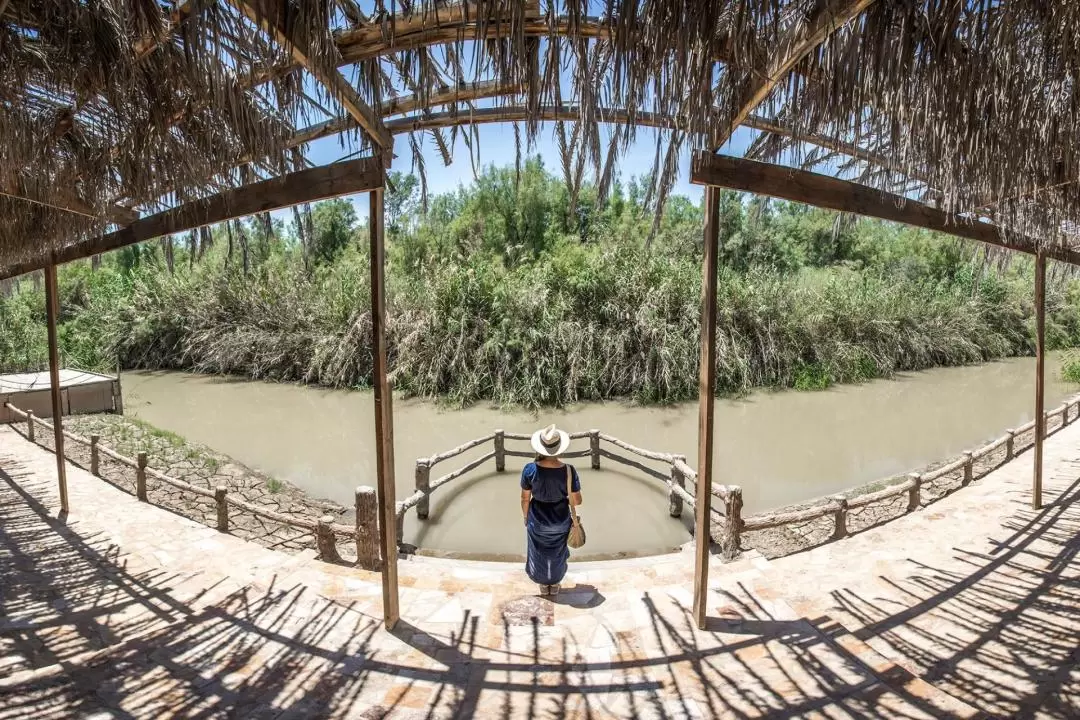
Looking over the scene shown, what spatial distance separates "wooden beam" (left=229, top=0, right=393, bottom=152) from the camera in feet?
5.88

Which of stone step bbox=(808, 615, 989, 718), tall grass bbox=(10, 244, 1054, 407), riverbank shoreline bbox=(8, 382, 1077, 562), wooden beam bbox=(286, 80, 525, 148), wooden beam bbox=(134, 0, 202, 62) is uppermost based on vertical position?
wooden beam bbox=(134, 0, 202, 62)

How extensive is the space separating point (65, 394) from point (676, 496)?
34.4 ft

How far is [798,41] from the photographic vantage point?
6.65ft

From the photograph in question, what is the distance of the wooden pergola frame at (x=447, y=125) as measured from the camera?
2049 mm

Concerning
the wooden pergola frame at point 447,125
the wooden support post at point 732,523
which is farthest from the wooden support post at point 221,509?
the wooden support post at point 732,523

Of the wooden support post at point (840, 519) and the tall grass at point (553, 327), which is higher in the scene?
the tall grass at point (553, 327)

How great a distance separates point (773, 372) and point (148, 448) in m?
11.7

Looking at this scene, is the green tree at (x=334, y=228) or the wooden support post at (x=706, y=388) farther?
the green tree at (x=334, y=228)

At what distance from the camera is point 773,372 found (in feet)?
42.1

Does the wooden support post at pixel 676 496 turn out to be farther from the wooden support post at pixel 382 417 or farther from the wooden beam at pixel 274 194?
the wooden beam at pixel 274 194

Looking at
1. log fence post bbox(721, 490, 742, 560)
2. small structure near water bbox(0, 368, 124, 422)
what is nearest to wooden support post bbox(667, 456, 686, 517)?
log fence post bbox(721, 490, 742, 560)

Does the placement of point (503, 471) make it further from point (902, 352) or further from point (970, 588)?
point (902, 352)

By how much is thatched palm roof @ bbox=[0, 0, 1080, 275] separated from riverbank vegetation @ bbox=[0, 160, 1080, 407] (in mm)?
4934

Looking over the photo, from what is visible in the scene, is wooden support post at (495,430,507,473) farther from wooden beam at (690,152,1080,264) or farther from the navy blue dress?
wooden beam at (690,152,1080,264)
